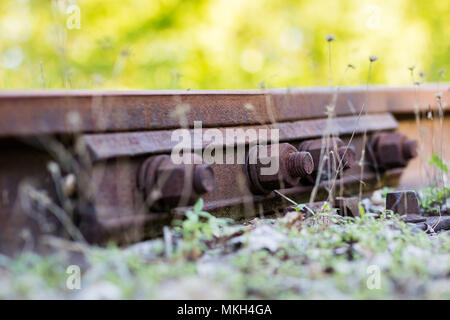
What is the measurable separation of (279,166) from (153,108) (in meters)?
0.76

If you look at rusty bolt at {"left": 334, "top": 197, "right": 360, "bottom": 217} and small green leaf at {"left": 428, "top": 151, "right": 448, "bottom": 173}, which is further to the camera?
small green leaf at {"left": 428, "top": 151, "right": 448, "bottom": 173}

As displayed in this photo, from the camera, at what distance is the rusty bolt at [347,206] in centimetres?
337

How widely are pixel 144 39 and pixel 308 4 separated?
16.0 feet

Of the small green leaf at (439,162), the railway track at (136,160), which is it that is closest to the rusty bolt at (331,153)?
the railway track at (136,160)

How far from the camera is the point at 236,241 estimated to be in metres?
2.52

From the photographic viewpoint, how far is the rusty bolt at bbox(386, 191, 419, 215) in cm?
335

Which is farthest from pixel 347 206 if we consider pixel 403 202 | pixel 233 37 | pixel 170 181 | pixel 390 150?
pixel 233 37

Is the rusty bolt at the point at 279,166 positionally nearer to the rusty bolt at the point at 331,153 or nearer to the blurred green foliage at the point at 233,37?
the rusty bolt at the point at 331,153

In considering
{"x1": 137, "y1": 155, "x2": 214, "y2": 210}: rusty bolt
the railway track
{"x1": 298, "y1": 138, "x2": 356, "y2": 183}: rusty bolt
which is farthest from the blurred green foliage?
{"x1": 137, "y1": 155, "x2": 214, "y2": 210}: rusty bolt

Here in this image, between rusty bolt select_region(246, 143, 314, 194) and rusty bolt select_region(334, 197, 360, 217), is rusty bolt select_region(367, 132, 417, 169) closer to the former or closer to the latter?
rusty bolt select_region(334, 197, 360, 217)

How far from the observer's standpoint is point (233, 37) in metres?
13.9

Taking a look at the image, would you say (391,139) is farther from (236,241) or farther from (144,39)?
(144,39)

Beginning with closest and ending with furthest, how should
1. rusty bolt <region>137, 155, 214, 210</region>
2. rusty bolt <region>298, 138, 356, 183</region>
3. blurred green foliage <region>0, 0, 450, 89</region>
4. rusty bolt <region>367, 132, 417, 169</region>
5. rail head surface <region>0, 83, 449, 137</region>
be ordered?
rail head surface <region>0, 83, 449, 137</region> < rusty bolt <region>137, 155, 214, 210</region> < rusty bolt <region>298, 138, 356, 183</region> < rusty bolt <region>367, 132, 417, 169</region> < blurred green foliage <region>0, 0, 450, 89</region>

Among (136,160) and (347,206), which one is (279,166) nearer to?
(347,206)
